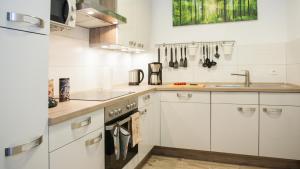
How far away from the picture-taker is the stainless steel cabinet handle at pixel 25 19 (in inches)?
33.2

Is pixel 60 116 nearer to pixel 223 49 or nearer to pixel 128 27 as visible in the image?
pixel 128 27

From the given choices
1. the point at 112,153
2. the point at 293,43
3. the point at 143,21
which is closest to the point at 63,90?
the point at 112,153

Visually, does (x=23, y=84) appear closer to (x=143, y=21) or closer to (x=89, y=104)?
(x=89, y=104)

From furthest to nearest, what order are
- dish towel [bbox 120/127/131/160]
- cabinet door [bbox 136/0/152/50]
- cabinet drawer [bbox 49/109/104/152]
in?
cabinet door [bbox 136/0/152/50] → dish towel [bbox 120/127/131/160] → cabinet drawer [bbox 49/109/104/152]

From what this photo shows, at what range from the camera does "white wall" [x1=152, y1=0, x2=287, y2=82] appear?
2754 millimetres

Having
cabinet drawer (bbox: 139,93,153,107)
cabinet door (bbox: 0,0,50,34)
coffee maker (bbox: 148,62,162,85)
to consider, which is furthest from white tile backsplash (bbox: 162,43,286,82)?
cabinet door (bbox: 0,0,50,34)

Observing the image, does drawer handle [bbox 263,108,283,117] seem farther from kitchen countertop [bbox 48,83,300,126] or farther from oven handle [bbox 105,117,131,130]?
oven handle [bbox 105,117,131,130]

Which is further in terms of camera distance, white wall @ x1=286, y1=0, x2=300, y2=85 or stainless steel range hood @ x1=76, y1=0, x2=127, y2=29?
white wall @ x1=286, y1=0, x2=300, y2=85

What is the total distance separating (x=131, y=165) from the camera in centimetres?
196

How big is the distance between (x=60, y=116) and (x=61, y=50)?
0.95 m

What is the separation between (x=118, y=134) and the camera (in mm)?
1645

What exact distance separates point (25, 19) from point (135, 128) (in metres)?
1.30

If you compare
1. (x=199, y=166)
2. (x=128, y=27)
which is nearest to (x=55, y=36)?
(x=128, y=27)

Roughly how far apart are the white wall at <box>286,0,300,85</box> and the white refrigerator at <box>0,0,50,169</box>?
7.80 feet
